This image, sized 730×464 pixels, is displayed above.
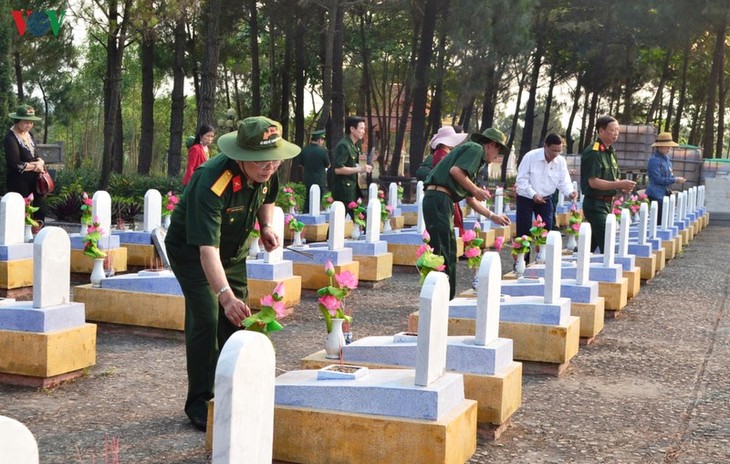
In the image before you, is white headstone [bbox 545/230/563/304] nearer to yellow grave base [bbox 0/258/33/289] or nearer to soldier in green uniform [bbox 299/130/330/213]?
yellow grave base [bbox 0/258/33/289]

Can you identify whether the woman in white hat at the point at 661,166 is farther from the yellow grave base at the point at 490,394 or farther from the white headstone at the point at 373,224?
the yellow grave base at the point at 490,394

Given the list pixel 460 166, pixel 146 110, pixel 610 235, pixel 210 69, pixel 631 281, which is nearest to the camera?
pixel 460 166

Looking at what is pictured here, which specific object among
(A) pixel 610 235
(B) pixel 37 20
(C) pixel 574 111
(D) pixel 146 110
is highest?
(C) pixel 574 111

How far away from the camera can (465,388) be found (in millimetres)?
5812

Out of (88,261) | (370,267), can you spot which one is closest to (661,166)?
(370,267)

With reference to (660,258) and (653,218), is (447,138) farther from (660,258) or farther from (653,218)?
(660,258)

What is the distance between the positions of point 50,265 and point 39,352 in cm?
56

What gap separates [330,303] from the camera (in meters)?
5.84

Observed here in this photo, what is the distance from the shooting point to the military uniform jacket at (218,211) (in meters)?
5.38

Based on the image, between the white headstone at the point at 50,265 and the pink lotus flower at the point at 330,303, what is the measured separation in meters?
1.86

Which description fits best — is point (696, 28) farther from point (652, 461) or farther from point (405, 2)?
point (652, 461)

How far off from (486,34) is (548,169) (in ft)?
69.4

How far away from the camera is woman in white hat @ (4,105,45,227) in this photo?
12.4 metres

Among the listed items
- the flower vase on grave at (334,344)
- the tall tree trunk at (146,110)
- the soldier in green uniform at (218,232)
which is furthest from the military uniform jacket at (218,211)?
the tall tree trunk at (146,110)
